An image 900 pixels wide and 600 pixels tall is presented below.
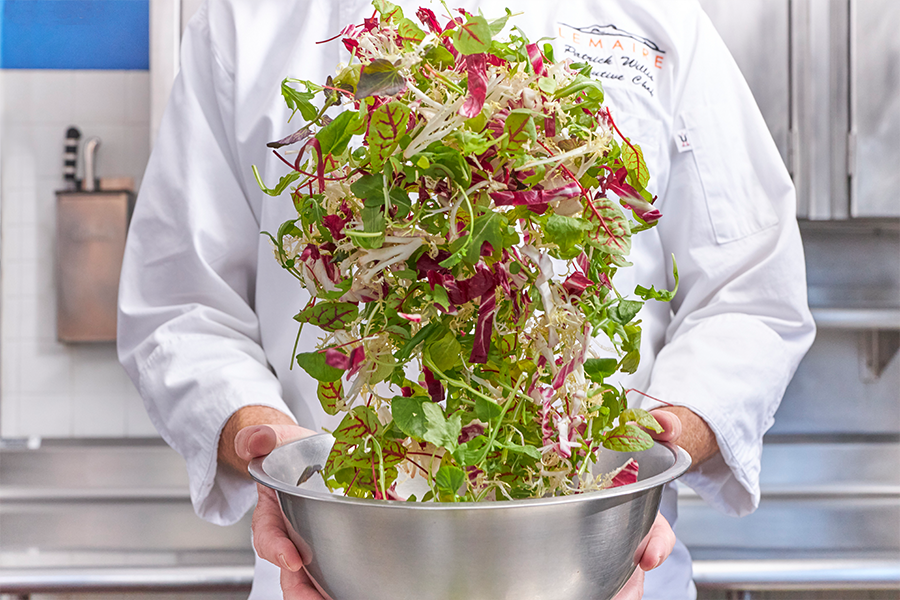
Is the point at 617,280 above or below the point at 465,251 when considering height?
below

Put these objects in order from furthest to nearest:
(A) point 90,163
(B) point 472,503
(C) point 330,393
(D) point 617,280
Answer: (A) point 90,163, (D) point 617,280, (C) point 330,393, (B) point 472,503

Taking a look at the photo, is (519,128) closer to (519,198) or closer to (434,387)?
(519,198)

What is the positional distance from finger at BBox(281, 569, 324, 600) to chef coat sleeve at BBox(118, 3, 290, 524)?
0.28m

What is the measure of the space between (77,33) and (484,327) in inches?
63.1

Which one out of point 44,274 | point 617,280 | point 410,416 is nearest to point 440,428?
point 410,416

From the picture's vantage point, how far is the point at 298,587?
0.38 metres

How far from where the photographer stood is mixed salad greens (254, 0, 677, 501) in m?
0.29

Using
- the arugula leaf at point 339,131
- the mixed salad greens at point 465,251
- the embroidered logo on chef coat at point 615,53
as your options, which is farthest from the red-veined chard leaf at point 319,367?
the embroidered logo on chef coat at point 615,53

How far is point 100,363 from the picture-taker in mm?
1517

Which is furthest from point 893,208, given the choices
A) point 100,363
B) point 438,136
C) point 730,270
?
point 100,363

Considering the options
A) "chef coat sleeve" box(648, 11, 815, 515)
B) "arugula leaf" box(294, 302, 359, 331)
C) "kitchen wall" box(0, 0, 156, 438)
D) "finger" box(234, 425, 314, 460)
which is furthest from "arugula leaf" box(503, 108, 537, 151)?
"kitchen wall" box(0, 0, 156, 438)

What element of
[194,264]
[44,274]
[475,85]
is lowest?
[44,274]

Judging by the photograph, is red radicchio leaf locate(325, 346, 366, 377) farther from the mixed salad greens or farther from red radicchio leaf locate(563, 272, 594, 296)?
red radicchio leaf locate(563, 272, 594, 296)

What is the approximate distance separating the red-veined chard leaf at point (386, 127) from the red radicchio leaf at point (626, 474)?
8.6 inches
